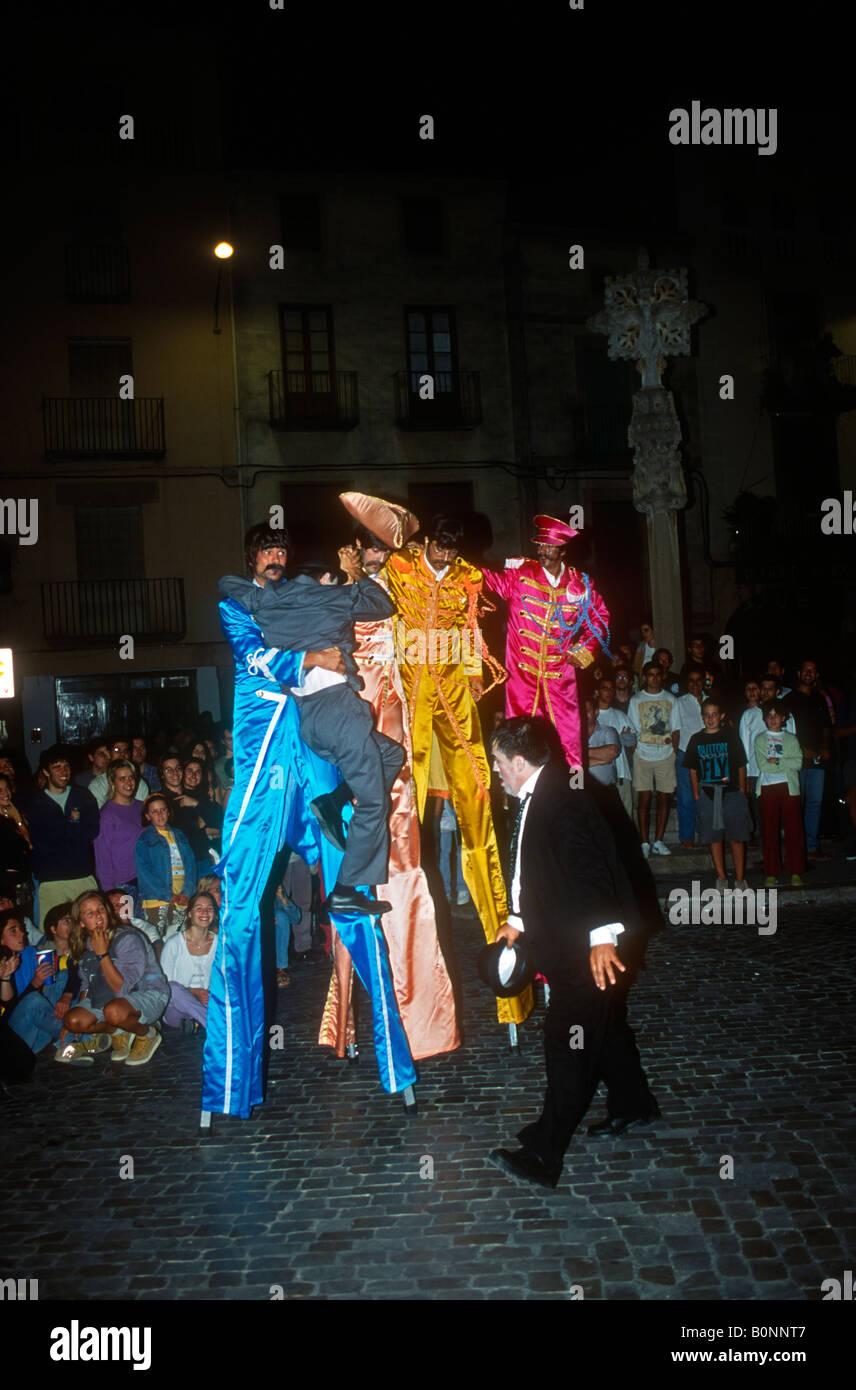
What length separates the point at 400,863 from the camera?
18.8ft

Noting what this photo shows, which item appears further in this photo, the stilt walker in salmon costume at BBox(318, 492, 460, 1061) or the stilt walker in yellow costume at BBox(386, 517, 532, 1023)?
A: the stilt walker in yellow costume at BBox(386, 517, 532, 1023)

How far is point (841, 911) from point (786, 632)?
16.4 m

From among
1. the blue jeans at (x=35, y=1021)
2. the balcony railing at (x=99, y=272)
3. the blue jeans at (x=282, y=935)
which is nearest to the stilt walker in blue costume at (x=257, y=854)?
the blue jeans at (x=35, y=1021)

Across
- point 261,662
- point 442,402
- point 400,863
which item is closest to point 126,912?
point 400,863

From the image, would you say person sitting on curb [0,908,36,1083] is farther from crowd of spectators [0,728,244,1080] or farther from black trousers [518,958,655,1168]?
black trousers [518,958,655,1168]

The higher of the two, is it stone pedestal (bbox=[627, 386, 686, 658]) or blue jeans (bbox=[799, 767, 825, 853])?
stone pedestal (bbox=[627, 386, 686, 658])

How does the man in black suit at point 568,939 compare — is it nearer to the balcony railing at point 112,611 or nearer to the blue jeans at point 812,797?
the blue jeans at point 812,797

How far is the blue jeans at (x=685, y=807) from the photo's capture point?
10.9 m

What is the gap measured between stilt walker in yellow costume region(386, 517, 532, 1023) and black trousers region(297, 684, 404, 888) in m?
1.12

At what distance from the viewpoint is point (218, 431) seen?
22.3 m

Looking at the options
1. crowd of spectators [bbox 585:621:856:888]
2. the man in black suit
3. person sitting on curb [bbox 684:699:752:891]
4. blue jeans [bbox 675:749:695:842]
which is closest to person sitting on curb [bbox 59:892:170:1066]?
the man in black suit

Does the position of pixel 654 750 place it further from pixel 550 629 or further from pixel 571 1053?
pixel 571 1053

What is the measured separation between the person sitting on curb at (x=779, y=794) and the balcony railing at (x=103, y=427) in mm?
15509

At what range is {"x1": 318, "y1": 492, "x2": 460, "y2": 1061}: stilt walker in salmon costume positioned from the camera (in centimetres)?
568
